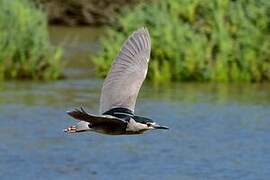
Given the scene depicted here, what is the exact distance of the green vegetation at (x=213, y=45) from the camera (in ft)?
52.5

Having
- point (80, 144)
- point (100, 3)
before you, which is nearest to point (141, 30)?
point (80, 144)

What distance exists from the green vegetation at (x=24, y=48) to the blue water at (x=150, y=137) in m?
0.37

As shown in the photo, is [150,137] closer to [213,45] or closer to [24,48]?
[213,45]

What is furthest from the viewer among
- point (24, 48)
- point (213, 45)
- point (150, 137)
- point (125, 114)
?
point (24, 48)

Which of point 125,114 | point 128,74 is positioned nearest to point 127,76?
point 128,74

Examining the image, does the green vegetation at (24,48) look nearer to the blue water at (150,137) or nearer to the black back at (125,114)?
the blue water at (150,137)

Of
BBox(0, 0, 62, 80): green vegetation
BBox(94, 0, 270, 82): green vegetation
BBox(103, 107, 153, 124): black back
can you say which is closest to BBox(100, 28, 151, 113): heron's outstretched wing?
BBox(103, 107, 153, 124): black back

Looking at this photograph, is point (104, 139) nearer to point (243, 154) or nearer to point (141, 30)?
point (243, 154)

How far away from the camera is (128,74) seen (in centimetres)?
907

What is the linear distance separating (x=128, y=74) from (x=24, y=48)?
7574 millimetres

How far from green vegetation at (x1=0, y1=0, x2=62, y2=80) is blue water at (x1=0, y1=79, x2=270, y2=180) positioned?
1.20ft

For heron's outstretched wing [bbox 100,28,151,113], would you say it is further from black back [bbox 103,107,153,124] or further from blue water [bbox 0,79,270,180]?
blue water [bbox 0,79,270,180]

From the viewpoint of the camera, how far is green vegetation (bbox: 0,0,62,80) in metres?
16.4

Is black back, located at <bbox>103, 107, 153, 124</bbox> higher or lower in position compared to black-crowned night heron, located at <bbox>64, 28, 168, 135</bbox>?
lower
